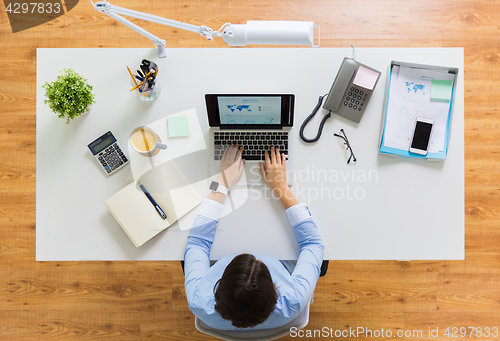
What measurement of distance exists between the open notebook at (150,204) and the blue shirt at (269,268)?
8cm

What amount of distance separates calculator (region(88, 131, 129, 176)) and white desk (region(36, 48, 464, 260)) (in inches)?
1.1

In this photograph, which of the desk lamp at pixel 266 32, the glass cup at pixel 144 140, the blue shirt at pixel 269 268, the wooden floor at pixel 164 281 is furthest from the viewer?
the wooden floor at pixel 164 281

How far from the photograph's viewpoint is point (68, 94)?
106 cm

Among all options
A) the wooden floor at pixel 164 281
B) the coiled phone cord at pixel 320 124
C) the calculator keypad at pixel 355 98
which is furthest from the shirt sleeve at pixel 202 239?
the wooden floor at pixel 164 281

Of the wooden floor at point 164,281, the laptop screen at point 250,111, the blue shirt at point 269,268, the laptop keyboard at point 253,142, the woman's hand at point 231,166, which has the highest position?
the laptop screen at point 250,111

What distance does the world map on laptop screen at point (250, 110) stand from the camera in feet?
3.48

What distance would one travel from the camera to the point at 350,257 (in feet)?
3.77

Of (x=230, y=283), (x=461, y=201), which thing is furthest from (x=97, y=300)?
(x=461, y=201)

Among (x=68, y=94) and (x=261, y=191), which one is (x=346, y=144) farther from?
(x=68, y=94)

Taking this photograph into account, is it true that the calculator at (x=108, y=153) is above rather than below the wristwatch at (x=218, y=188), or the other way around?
above

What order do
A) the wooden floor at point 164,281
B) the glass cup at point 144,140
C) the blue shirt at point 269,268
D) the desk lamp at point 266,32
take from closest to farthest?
the desk lamp at point 266,32, the blue shirt at point 269,268, the glass cup at point 144,140, the wooden floor at point 164,281

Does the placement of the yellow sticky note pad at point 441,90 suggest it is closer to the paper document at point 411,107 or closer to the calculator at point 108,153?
the paper document at point 411,107

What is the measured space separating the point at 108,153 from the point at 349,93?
0.93 meters

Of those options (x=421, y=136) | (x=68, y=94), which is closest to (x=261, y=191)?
(x=421, y=136)
